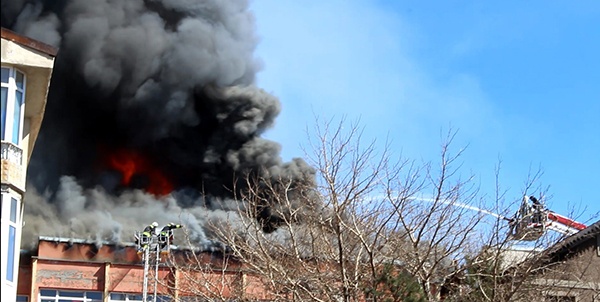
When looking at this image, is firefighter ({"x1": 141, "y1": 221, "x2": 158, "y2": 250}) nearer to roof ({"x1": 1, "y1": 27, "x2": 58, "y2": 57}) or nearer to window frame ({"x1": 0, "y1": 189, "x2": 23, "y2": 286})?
window frame ({"x1": 0, "y1": 189, "x2": 23, "y2": 286})

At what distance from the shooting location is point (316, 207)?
64.5 feet

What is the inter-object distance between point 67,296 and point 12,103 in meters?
28.0

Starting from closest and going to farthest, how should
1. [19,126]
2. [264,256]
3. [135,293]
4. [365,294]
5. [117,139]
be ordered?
[19,126] < [365,294] < [264,256] < [135,293] < [117,139]

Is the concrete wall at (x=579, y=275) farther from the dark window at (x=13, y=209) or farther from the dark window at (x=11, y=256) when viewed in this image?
the dark window at (x=13, y=209)

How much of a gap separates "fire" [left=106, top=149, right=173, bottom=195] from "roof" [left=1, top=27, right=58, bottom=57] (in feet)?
139

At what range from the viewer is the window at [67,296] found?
38844 millimetres

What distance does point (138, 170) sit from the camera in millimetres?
56438

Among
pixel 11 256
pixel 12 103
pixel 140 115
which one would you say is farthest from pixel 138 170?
pixel 12 103

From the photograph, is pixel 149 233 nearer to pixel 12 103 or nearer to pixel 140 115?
pixel 12 103

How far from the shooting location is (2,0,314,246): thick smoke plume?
52562 millimetres

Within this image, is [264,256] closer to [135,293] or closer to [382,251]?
[382,251]

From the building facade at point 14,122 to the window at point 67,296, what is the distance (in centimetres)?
2626

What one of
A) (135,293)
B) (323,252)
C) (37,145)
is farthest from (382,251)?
(37,145)

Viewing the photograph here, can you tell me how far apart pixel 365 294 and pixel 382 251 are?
8.65ft
